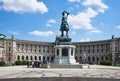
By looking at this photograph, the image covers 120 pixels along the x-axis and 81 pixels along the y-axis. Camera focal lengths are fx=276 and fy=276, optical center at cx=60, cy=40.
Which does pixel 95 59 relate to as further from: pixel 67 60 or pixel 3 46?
pixel 67 60

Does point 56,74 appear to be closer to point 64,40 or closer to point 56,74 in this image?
point 56,74

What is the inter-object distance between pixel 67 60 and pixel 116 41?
342 ft

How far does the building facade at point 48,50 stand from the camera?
16075 cm

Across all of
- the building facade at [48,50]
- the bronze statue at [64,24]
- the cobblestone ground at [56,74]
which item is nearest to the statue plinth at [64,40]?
the bronze statue at [64,24]

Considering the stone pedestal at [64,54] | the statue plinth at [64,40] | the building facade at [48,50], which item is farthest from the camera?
the building facade at [48,50]

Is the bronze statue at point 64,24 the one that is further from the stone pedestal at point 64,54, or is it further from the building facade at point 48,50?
the building facade at point 48,50

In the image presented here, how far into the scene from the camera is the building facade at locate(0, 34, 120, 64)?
527 ft

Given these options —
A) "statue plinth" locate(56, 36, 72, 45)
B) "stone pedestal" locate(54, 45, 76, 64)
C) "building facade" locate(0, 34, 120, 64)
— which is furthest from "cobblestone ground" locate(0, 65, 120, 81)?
"building facade" locate(0, 34, 120, 64)

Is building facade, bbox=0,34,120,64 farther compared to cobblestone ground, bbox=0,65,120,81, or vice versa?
building facade, bbox=0,34,120,64

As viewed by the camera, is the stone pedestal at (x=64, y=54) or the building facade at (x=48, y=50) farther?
the building facade at (x=48, y=50)

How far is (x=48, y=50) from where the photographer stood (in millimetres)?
190000

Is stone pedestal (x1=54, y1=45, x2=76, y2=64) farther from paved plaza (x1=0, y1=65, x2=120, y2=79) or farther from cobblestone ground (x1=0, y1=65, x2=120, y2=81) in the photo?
cobblestone ground (x1=0, y1=65, x2=120, y2=81)

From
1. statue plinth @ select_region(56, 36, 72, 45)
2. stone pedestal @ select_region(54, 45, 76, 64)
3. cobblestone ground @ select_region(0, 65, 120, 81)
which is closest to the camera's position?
cobblestone ground @ select_region(0, 65, 120, 81)

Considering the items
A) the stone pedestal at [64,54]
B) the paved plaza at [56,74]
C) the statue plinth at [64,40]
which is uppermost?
the statue plinth at [64,40]
